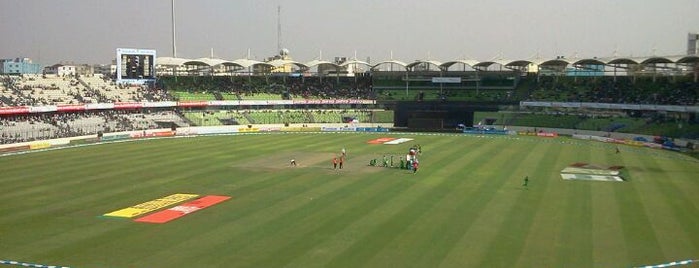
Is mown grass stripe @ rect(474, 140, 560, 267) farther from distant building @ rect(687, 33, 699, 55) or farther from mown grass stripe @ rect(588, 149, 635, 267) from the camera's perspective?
distant building @ rect(687, 33, 699, 55)

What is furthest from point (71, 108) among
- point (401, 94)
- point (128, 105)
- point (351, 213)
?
point (351, 213)

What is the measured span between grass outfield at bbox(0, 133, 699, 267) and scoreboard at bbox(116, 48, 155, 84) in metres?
31.6

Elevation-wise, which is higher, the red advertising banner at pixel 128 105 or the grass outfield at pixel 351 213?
the red advertising banner at pixel 128 105

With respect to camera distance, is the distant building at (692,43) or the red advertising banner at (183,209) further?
the distant building at (692,43)

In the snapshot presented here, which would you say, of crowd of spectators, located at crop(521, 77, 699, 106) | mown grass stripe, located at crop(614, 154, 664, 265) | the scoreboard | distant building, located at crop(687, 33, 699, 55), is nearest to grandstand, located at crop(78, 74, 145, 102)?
the scoreboard

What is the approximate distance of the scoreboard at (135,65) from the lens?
87000 mm

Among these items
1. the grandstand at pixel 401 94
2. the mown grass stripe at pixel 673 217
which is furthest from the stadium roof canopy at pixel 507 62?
the mown grass stripe at pixel 673 217

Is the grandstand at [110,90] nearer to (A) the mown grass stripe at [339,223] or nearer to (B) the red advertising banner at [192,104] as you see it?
(B) the red advertising banner at [192,104]

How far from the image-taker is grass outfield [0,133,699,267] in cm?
2475

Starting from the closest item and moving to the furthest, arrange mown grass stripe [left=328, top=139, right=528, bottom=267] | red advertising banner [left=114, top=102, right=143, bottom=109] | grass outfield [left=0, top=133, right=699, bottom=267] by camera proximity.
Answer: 1. mown grass stripe [left=328, top=139, right=528, bottom=267]
2. grass outfield [left=0, top=133, right=699, bottom=267]
3. red advertising banner [left=114, top=102, right=143, bottom=109]

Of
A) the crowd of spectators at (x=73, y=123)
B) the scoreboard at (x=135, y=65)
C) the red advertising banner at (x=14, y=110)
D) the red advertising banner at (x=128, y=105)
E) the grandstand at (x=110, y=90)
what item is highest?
the scoreboard at (x=135, y=65)

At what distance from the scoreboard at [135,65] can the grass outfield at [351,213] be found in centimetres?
3162

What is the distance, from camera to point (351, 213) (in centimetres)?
3228

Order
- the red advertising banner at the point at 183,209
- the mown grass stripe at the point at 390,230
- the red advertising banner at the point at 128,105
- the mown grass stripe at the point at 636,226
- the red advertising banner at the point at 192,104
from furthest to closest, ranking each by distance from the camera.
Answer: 1. the red advertising banner at the point at 192,104
2. the red advertising banner at the point at 128,105
3. the red advertising banner at the point at 183,209
4. the mown grass stripe at the point at 636,226
5. the mown grass stripe at the point at 390,230
